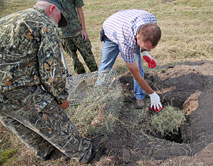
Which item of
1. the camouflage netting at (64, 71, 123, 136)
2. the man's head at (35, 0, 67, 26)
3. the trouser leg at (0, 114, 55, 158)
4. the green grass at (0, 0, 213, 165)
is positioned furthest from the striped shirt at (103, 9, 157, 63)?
the green grass at (0, 0, 213, 165)

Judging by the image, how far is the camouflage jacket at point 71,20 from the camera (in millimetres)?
3373

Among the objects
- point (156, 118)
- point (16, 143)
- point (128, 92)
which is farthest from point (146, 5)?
point (16, 143)

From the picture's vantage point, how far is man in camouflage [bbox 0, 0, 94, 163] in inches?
60.0

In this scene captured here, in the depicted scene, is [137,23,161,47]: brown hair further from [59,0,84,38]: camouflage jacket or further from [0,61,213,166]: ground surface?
[59,0,84,38]: camouflage jacket

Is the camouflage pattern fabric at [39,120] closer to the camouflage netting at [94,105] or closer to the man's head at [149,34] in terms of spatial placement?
the camouflage netting at [94,105]

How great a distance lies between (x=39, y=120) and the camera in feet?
6.07

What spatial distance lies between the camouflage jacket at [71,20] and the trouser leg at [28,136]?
6.29ft

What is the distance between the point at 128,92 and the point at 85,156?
1627 millimetres

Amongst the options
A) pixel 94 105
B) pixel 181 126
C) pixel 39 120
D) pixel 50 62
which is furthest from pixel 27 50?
pixel 181 126

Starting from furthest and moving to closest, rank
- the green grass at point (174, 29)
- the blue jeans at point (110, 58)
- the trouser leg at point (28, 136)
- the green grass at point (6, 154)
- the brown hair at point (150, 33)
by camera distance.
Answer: the green grass at point (174, 29)
the blue jeans at point (110, 58)
the green grass at point (6, 154)
the brown hair at point (150, 33)
the trouser leg at point (28, 136)

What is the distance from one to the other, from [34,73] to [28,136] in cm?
86

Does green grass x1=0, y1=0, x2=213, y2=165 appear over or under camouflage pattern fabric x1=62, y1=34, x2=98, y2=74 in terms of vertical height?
under

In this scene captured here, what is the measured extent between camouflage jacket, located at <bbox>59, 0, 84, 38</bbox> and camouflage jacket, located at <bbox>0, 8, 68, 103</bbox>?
6.04ft

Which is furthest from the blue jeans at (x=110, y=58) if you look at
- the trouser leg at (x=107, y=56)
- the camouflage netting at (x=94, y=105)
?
the camouflage netting at (x=94, y=105)
